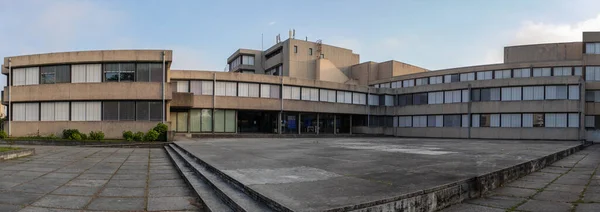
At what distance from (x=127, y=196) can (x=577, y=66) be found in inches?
1958

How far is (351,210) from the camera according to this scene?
4820 mm

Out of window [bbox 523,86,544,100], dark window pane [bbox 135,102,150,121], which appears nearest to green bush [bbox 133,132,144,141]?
dark window pane [bbox 135,102,150,121]

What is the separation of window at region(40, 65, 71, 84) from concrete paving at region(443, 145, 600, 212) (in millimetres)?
29579

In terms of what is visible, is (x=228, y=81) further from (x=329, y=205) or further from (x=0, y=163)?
(x=329, y=205)

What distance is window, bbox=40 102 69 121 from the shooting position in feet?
90.2

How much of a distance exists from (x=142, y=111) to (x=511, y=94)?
37822 mm

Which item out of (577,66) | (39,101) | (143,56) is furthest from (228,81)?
(577,66)

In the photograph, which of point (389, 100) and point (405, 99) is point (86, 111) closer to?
point (389, 100)

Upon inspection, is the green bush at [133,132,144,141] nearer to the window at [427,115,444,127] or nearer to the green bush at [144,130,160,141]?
the green bush at [144,130,160,141]

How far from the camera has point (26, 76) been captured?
2856 cm

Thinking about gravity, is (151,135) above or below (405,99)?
below

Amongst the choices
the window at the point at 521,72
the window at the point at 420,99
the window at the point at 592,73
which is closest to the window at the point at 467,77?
the window at the point at 521,72

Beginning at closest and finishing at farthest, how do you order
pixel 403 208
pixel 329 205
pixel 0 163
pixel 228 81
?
pixel 329 205
pixel 403 208
pixel 0 163
pixel 228 81

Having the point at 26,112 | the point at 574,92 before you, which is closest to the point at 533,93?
the point at 574,92
